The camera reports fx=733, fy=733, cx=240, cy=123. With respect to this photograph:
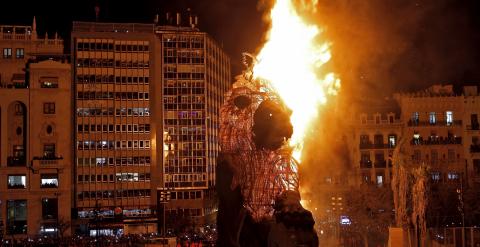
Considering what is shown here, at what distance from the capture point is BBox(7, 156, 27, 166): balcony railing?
88062 millimetres

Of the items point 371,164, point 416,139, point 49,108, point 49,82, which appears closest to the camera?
point 371,164

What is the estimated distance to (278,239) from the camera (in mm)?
22578

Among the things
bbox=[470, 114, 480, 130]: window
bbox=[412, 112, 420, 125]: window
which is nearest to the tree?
bbox=[412, 112, 420, 125]: window

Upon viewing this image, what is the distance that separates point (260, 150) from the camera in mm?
25141

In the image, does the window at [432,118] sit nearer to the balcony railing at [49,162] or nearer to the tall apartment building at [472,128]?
the tall apartment building at [472,128]

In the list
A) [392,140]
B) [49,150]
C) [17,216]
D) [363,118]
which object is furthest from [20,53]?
[392,140]

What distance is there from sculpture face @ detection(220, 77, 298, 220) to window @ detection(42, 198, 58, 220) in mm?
66549

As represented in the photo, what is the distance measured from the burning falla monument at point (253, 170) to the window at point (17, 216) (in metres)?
66.2

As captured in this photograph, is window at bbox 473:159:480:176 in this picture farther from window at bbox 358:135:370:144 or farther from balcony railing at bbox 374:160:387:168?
window at bbox 358:135:370:144

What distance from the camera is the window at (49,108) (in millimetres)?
89562

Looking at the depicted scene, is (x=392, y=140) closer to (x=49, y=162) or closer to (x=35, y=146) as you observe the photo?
(x=49, y=162)

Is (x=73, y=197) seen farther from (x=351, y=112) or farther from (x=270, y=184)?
(x=270, y=184)

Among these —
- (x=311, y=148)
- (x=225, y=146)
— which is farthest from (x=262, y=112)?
(x=311, y=148)

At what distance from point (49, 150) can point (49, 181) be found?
12.4 feet
